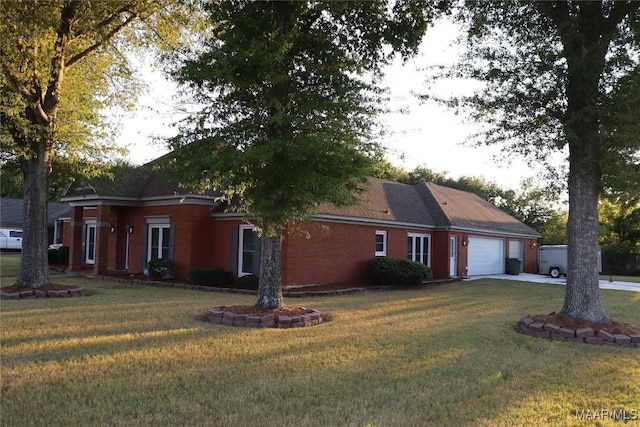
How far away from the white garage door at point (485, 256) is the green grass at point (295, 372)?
15346 millimetres

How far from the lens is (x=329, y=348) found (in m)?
7.67

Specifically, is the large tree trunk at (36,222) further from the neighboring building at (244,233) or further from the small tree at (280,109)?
the small tree at (280,109)

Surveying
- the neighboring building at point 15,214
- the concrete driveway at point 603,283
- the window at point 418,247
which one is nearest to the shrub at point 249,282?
the window at point 418,247

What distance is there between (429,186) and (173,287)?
1708 centimetres

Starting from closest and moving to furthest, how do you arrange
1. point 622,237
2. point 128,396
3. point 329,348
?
1. point 128,396
2. point 329,348
3. point 622,237

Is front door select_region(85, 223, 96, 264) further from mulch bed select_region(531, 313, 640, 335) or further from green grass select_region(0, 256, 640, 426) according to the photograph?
mulch bed select_region(531, 313, 640, 335)

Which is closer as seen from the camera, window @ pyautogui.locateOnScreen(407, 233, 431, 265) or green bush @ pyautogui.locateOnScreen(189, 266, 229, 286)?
green bush @ pyautogui.locateOnScreen(189, 266, 229, 286)

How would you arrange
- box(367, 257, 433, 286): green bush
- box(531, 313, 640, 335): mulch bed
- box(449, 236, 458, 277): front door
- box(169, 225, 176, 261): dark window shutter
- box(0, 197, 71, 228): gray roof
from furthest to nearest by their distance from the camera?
box(0, 197, 71, 228): gray roof
box(449, 236, 458, 277): front door
box(169, 225, 176, 261): dark window shutter
box(367, 257, 433, 286): green bush
box(531, 313, 640, 335): mulch bed

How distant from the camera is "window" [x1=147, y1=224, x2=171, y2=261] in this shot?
794 inches

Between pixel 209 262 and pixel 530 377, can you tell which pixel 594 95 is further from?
pixel 209 262

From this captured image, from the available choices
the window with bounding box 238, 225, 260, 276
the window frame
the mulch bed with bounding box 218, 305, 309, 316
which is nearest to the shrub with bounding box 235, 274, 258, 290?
the window with bounding box 238, 225, 260, 276

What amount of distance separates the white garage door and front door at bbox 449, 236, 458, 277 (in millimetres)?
1472

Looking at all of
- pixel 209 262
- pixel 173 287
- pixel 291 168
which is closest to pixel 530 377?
pixel 291 168

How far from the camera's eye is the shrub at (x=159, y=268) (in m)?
18.6
